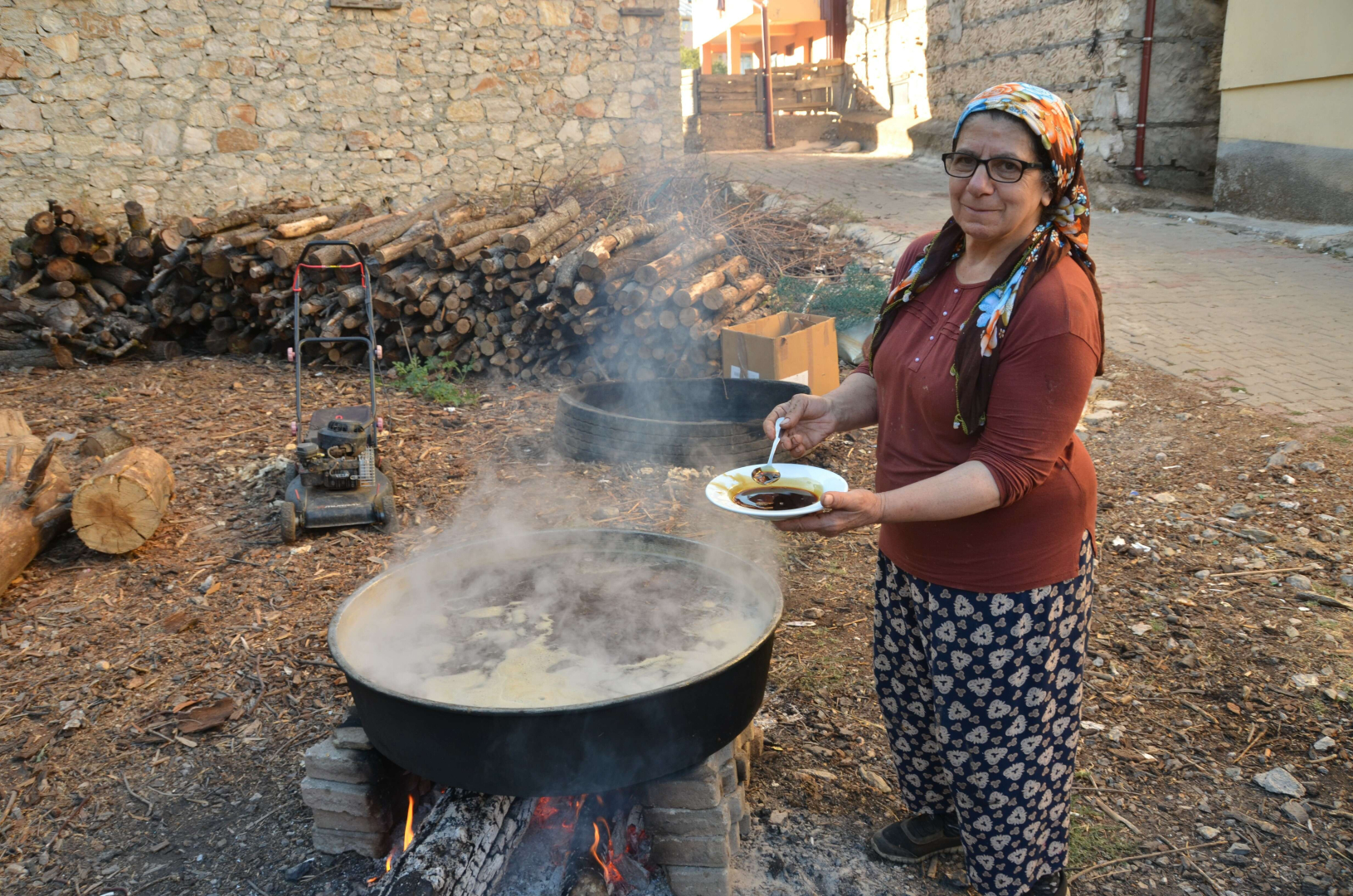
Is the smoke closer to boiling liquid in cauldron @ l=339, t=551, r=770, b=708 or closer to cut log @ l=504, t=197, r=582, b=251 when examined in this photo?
boiling liquid in cauldron @ l=339, t=551, r=770, b=708

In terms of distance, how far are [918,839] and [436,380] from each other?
5.59m

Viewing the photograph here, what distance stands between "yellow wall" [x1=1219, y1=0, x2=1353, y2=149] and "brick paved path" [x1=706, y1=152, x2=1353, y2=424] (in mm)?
1202

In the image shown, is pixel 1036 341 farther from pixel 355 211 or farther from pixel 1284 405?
pixel 355 211

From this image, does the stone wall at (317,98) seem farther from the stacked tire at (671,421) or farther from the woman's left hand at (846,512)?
the woman's left hand at (846,512)

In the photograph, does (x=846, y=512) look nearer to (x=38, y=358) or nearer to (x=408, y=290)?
(x=408, y=290)

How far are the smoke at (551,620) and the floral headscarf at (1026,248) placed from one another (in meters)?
0.84

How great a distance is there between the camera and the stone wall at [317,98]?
8312 mm

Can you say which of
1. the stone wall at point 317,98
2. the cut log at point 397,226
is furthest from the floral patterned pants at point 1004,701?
the stone wall at point 317,98

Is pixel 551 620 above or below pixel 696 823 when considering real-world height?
above

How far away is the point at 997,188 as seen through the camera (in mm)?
1884

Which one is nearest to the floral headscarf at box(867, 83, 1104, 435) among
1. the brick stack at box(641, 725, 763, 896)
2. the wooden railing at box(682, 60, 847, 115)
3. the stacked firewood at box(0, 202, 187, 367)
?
the brick stack at box(641, 725, 763, 896)

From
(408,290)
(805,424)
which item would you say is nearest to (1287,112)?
(408,290)

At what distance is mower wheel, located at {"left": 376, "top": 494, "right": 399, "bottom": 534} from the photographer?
4844 mm

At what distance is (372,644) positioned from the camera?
2.52 m
